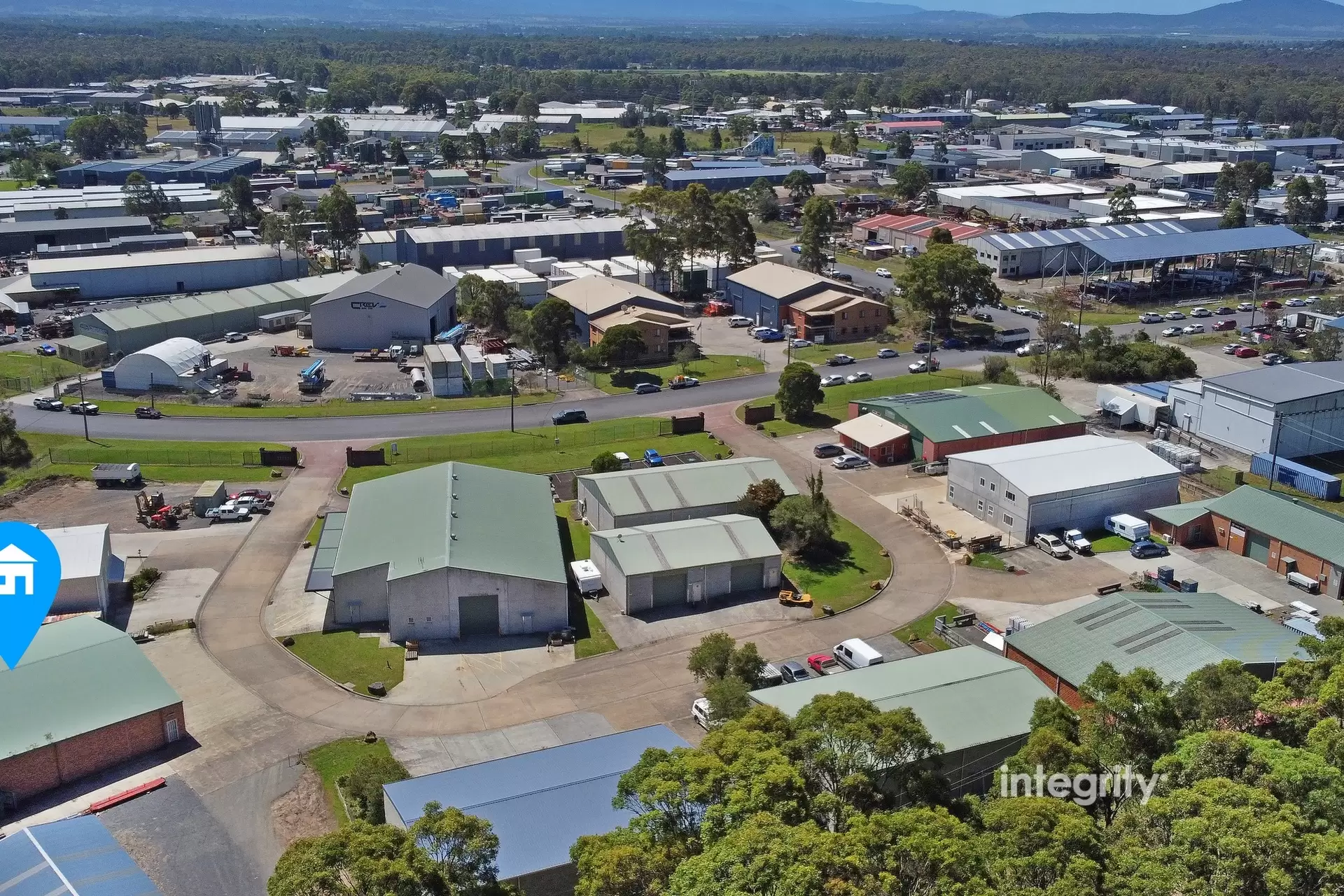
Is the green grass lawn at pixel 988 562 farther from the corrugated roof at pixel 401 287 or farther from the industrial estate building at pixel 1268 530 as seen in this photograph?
the corrugated roof at pixel 401 287

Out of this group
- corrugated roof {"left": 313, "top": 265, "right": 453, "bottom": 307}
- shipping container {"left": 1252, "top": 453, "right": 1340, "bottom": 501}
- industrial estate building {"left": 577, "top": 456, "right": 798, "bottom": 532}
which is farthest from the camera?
corrugated roof {"left": 313, "top": 265, "right": 453, "bottom": 307}

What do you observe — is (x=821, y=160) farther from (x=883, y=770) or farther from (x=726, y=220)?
(x=883, y=770)

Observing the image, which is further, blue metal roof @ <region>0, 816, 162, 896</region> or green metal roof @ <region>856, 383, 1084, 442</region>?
green metal roof @ <region>856, 383, 1084, 442</region>

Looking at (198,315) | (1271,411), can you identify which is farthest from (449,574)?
(198,315)

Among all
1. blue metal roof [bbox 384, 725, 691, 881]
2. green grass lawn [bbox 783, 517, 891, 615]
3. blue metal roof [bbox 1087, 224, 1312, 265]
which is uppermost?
blue metal roof [bbox 1087, 224, 1312, 265]

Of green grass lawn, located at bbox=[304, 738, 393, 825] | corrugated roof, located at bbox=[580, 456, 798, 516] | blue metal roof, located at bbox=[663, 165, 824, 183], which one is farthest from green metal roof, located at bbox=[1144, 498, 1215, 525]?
blue metal roof, located at bbox=[663, 165, 824, 183]

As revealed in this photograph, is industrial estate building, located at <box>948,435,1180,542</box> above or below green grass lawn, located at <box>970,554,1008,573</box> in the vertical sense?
above

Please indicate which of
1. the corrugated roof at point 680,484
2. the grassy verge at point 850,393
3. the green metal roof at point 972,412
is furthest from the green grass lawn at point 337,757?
the green metal roof at point 972,412

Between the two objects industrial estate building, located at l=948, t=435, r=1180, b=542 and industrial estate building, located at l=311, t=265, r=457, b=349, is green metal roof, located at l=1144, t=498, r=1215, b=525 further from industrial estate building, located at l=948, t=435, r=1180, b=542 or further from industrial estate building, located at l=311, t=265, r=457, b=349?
industrial estate building, located at l=311, t=265, r=457, b=349
